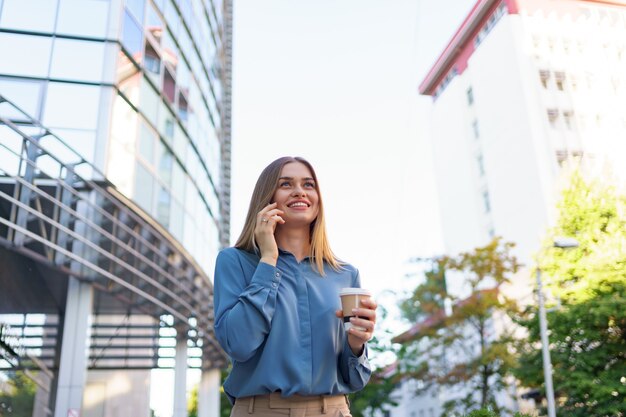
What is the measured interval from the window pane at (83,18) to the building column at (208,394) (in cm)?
1455

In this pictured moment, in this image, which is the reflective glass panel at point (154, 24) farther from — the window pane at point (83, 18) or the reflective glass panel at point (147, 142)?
the reflective glass panel at point (147, 142)

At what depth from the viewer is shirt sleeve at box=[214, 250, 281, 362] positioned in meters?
1.93

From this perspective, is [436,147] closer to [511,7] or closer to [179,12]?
[511,7]

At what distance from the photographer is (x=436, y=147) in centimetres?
4547

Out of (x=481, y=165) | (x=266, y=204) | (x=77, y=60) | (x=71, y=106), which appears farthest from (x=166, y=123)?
(x=481, y=165)

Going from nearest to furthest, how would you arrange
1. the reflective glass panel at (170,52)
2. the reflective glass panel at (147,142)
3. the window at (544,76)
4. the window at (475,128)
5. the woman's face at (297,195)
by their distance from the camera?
the woman's face at (297,195) < the reflective glass panel at (147,142) < the reflective glass panel at (170,52) < the window at (544,76) < the window at (475,128)

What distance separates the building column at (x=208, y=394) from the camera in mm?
22467

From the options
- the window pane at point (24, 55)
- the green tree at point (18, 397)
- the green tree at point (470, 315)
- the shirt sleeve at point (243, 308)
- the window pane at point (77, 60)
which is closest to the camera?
the shirt sleeve at point (243, 308)

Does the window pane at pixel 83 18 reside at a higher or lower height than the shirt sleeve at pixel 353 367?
higher

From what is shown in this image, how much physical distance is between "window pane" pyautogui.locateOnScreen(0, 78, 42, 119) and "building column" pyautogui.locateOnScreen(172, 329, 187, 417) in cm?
806

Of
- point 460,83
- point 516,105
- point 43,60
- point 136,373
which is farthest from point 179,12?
point 460,83

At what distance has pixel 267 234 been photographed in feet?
6.92

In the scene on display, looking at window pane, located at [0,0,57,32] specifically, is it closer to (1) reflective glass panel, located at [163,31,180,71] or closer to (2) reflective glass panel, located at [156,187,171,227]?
(1) reflective glass panel, located at [163,31,180,71]

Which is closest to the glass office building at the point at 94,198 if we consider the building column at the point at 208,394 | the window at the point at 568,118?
the building column at the point at 208,394
